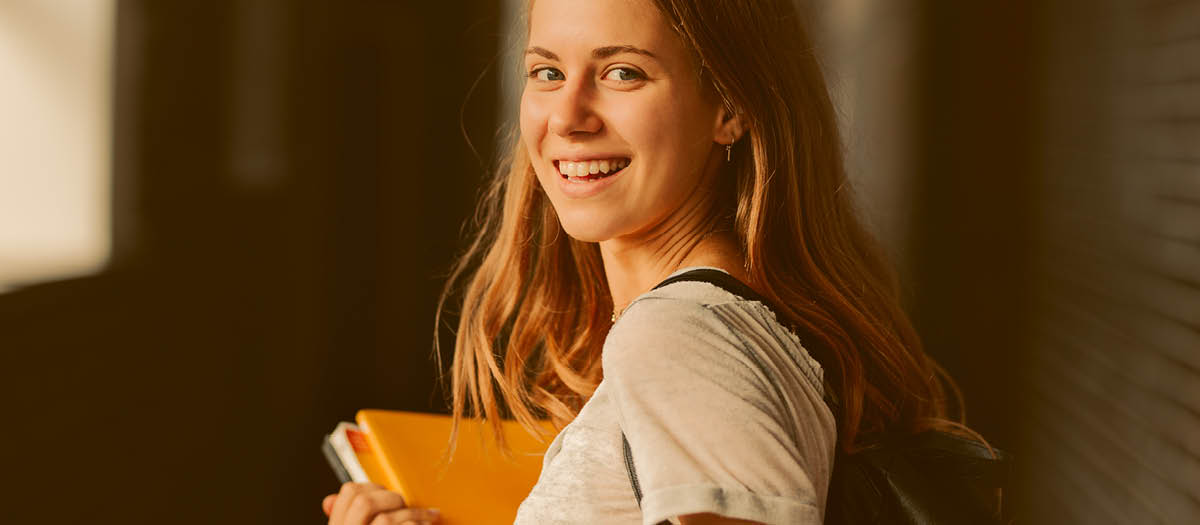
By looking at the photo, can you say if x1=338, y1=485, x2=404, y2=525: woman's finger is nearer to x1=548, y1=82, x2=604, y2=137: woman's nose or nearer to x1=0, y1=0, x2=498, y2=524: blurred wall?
x1=548, y1=82, x2=604, y2=137: woman's nose

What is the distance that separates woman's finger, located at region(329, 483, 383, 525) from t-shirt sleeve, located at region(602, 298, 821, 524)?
0.56 metres

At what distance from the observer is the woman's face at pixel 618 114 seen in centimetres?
118

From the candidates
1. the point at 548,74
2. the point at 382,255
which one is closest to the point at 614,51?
the point at 548,74

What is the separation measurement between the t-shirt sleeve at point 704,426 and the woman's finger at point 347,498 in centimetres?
56

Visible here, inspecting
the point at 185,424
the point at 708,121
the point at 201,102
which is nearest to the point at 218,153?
the point at 201,102

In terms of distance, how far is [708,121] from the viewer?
4.07ft

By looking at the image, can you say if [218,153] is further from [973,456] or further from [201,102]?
[973,456]

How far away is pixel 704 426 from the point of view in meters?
0.94

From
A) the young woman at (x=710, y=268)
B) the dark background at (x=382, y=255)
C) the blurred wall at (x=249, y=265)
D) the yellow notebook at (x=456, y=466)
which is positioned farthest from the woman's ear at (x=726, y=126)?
the blurred wall at (x=249, y=265)

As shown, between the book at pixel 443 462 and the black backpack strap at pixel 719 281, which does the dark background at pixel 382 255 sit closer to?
the book at pixel 443 462

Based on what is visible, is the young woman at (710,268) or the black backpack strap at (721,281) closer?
the young woman at (710,268)

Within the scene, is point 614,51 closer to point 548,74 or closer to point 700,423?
point 548,74

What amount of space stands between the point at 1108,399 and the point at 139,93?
2.28 metres

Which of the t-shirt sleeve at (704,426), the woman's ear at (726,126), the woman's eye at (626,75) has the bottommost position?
the t-shirt sleeve at (704,426)
